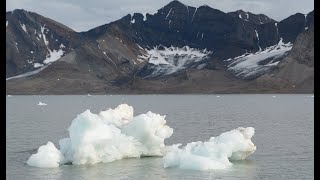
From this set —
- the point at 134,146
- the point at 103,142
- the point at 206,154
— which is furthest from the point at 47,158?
the point at 206,154

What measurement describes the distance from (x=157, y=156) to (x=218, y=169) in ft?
23.0

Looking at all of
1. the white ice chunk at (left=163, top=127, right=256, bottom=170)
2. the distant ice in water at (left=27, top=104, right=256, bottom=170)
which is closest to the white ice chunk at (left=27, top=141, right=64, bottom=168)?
the distant ice in water at (left=27, top=104, right=256, bottom=170)

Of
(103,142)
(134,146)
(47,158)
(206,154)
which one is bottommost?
(47,158)

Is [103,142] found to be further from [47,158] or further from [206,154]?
[206,154]

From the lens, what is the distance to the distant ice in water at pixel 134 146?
33.0 meters

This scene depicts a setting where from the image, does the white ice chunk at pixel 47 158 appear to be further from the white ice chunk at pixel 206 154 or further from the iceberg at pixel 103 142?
the white ice chunk at pixel 206 154

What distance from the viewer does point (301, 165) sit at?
34.7 m

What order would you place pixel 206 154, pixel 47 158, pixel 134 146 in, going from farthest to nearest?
pixel 134 146, pixel 47 158, pixel 206 154

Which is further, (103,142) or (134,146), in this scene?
(134,146)

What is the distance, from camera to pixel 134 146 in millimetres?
37312

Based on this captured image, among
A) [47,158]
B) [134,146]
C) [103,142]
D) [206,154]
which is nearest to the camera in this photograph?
[206,154]

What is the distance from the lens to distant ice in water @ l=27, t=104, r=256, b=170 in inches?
1298

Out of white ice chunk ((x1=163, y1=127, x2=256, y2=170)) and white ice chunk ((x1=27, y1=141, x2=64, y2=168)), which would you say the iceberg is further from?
white ice chunk ((x1=163, y1=127, x2=256, y2=170))
